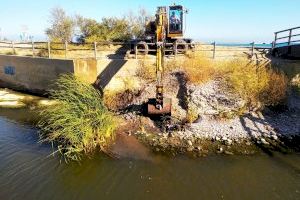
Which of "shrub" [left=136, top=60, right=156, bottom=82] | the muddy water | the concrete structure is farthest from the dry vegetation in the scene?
the muddy water

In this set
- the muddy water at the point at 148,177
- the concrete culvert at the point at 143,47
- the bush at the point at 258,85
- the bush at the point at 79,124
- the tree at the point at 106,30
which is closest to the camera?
the muddy water at the point at 148,177

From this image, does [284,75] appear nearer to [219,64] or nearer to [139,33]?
[219,64]

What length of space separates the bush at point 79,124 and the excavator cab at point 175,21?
348 inches

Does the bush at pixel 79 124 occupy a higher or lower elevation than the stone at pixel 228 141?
higher

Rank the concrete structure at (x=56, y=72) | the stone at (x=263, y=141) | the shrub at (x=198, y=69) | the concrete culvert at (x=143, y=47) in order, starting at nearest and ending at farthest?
the stone at (x=263, y=141) → the shrub at (x=198, y=69) → the concrete structure at (x=56, y=72) → the concrete culvert at (x=143, y=47)

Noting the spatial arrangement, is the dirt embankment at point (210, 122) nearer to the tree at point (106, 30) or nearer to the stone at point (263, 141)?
the stone at point (263, 141)

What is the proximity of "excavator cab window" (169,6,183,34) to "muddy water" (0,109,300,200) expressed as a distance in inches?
431

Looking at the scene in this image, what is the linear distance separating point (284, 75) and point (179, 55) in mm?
6363

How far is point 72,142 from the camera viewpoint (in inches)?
455

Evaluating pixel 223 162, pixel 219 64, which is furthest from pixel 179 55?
pixel 223 162

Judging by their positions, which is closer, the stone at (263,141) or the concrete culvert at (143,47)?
the stone at (263,141)

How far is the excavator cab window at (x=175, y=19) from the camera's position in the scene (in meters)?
19.9

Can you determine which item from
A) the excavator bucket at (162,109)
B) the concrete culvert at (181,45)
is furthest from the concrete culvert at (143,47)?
the excavator bucket at (162,109)

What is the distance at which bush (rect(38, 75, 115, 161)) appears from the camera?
11633mm
